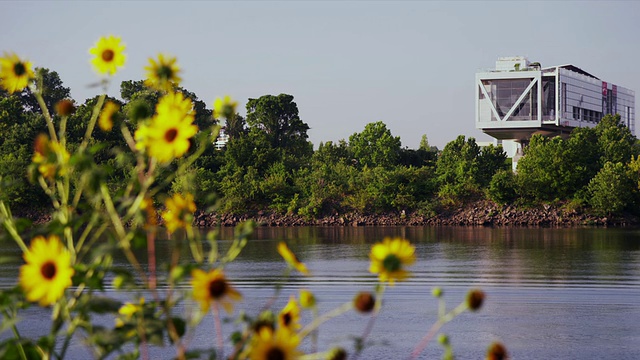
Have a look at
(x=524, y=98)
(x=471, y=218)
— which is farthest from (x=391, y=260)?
(x=524, y=98)

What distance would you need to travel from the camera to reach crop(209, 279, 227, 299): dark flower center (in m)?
2.18

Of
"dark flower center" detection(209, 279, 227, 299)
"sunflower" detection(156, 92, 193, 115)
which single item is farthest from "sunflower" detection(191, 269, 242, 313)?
"sunflower" detection(156, 92, 193, 115)

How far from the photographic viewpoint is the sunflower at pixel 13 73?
292cm

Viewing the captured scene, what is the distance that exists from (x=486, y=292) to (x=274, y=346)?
15.6 meters

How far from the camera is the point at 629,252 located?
2594 cm

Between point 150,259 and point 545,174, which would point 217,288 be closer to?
point 150,259

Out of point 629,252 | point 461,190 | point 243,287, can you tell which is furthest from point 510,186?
point 243,287

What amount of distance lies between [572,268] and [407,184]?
28261 millimetres

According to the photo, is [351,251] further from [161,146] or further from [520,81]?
[520,81]

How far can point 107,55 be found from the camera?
2.91 meters

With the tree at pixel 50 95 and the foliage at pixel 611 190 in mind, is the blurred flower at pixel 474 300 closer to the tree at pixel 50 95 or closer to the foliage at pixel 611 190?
the foliage at pixel 611 190

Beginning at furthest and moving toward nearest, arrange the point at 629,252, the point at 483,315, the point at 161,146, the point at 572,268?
the point at 629,252
the point at 572,268
the point at 483,315
the point at 161,146

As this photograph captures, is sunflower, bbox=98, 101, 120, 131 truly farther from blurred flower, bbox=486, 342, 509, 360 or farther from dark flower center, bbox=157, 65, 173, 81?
blurred flower, bbox=486, 342, 509, 360

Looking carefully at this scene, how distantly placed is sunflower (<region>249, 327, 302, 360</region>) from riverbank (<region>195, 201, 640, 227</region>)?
43.7 m
